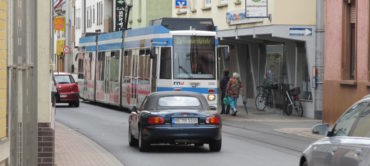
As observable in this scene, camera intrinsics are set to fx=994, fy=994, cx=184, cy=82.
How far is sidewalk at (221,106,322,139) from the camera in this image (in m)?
28.8

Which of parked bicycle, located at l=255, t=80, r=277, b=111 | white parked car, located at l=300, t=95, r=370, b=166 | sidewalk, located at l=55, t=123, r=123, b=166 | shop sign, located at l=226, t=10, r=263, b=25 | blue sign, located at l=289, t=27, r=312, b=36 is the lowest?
sidewalk, located at l=55, t=123, r=123, b=166

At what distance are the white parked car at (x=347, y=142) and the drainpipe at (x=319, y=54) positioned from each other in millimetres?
25262

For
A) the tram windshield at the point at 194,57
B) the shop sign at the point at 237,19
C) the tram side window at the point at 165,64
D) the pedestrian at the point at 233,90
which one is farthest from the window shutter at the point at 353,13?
the shop sign at the point at 237,19

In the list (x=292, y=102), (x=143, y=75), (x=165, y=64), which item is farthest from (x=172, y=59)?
(x=292, y=102)

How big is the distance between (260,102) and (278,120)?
6.15 m

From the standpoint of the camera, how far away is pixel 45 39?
14.6 m

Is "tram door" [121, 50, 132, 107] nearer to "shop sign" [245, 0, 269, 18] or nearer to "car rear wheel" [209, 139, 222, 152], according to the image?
"shop sign" [245, 0, 269, 18]

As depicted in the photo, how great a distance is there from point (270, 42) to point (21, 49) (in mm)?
32100

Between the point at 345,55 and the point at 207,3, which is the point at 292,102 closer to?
the point at 345,55

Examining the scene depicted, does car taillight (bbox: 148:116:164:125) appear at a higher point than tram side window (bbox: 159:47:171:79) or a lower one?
lower

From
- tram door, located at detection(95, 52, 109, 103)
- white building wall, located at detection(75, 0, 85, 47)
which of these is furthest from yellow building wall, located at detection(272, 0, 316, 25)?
white building wall, located at detection(75, 0, 85, 47)

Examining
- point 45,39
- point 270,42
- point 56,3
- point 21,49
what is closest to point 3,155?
point 21,49

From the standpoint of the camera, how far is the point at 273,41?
41.1 metres

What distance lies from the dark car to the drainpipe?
16.4 meters
